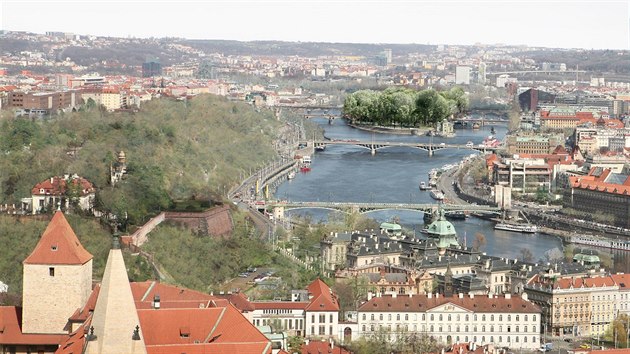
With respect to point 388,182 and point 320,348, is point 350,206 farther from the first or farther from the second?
point 320,348

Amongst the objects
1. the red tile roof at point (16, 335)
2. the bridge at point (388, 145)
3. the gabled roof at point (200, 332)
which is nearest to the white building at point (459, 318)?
the red tile roof at point (16, 335)

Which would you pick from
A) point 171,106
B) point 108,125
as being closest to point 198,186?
point 108,125

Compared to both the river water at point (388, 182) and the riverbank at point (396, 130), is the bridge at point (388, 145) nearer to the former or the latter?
the river water at point (388, 182)

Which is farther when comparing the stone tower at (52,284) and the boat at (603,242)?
the boat at (603,242)

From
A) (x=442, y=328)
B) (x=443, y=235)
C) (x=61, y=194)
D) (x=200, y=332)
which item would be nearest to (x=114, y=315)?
(x=200, y=332)

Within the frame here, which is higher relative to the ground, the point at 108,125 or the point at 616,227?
the point at 108,125

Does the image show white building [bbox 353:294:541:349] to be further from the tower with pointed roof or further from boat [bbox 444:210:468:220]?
boat [bbox 444:210:468:220]

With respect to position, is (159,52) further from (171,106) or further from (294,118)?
(171,106)
